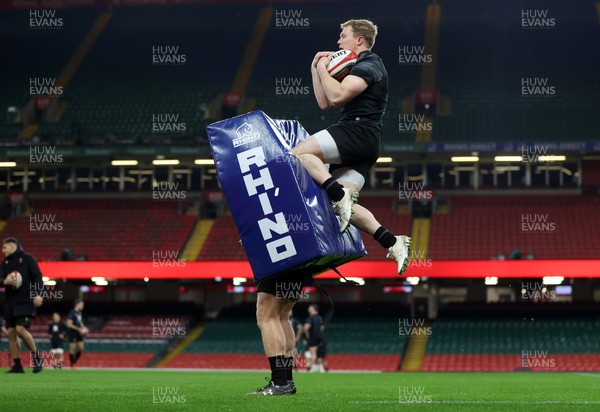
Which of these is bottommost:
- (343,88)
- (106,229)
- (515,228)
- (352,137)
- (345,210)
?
(345,210)

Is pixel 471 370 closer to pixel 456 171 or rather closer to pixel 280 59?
pixel 456 171

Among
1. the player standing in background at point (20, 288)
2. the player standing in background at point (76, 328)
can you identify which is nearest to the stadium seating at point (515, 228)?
the player standing in background at point (76, 328)

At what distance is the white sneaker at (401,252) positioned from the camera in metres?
7.50

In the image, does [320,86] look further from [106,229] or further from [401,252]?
[106,229]

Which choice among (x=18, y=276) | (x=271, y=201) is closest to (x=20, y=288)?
(x=18, y=276)

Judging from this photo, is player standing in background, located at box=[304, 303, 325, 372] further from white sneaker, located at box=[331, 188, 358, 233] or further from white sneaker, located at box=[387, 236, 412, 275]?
white sneaker, located at box=[331, 188, 358, 233]

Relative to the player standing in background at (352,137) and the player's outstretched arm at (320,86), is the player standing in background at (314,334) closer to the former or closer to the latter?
the player standing in background at (352,137)

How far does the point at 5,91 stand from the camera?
4219cm

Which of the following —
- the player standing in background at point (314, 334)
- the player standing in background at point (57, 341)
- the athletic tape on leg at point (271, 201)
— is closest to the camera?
the athletic tape on leg at point (271, 201)

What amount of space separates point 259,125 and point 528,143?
28.8 metres

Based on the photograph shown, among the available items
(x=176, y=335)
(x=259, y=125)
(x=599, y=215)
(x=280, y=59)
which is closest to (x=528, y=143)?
(x=599, y=215)

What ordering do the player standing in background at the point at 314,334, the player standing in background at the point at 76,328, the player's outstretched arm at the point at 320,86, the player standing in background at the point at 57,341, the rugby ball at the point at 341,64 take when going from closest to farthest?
the rugby ball at the point at 341,64
the player's outstretched arm at the point at 320,86
the player standing in background at the point at 76,328
the player standing in background at the point at 57,341
the player standing in background at the point at 314,334

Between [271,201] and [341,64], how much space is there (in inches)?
46.5

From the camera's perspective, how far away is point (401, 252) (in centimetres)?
757
